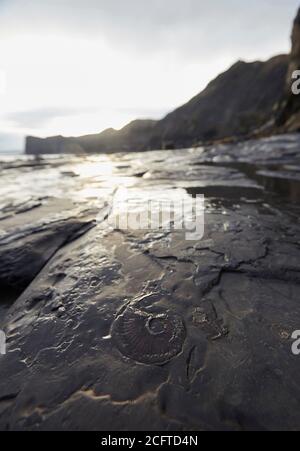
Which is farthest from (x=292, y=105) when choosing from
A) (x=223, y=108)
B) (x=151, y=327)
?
(x=223, y=108)

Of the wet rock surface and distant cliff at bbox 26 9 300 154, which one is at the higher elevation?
distant cliff at bbox 26 9 300 154

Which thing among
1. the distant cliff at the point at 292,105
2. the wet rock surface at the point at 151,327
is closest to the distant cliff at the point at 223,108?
the distant cliff at the point at 292,105

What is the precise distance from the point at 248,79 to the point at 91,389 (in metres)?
62.7

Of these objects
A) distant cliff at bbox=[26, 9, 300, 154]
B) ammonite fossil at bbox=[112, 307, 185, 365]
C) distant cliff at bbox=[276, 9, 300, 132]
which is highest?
distant cliff at bbox=[26, 9, 300, 154]

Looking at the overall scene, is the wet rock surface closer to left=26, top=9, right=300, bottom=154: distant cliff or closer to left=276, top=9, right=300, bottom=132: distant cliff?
left=276, top=9, right=300, bottom=132: distant cliff

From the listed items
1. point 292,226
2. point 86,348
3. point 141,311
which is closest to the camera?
point 86,348

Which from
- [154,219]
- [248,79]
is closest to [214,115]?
[248,79]

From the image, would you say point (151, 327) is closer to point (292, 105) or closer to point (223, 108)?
point (292, 105)

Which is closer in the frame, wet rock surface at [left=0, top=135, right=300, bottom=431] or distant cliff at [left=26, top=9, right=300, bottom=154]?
wet rock surface at [left=0, top=135, right=300, bottom=431]

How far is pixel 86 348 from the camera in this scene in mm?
1112

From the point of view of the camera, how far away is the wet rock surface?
2.85 feet

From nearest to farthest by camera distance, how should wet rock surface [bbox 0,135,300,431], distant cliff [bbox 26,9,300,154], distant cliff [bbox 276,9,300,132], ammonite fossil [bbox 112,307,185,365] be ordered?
wet rock surface [bbox 0,135,300,431]
ammonite fossil [bbox 112,307,185,365]
distant cliff [bbox 276,9,300,132]
distant cliff [bbox 26,9,300,154]

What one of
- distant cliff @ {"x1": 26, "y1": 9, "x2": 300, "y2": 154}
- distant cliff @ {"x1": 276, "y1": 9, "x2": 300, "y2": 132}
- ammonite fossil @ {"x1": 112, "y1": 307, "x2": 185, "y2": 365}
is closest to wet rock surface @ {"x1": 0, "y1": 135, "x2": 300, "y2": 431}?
ammonite fossil @ {"x1": 112, "y1": 307, "x2": 185, "y2": 365}
